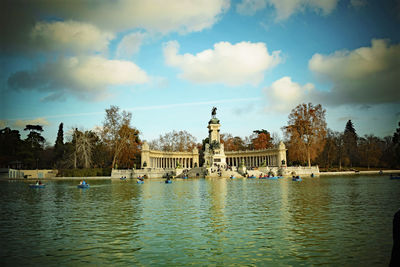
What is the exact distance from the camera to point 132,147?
267 feet

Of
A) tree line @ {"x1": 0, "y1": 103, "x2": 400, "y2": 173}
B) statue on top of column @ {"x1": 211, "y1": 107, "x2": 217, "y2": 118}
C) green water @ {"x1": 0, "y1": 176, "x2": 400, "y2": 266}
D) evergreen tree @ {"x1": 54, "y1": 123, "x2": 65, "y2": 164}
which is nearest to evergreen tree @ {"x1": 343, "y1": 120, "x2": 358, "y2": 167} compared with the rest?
tree line @ {"x1": 0, "y1": 103, "x2": 400, "y2": 173}

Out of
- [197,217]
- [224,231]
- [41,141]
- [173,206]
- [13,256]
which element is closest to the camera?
[13,256]

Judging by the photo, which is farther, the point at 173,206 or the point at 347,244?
the point at 173,206

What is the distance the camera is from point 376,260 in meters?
9.15

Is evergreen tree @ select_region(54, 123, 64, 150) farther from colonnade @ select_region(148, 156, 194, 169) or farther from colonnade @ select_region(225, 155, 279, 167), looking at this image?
colonnade @ select_region(225, 155, 279, 167)

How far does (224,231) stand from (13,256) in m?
8.27

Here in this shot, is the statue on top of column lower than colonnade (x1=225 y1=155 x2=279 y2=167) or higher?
higher

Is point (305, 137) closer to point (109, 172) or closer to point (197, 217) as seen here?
point (109, 172)


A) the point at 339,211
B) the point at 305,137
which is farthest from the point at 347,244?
the point at 305,137

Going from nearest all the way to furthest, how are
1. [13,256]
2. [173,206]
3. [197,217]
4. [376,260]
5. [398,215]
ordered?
[398,215] → [376,260] → [13,256] → [197,217] → [173,206]

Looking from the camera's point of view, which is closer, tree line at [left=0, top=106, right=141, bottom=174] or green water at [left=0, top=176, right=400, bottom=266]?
green water at [left=0, top=176, right=400, bottom=266]

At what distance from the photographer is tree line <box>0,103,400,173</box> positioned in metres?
76.2

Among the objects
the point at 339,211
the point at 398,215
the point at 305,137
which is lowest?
the point at 339,211

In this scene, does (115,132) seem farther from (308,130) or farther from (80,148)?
(308,130)
